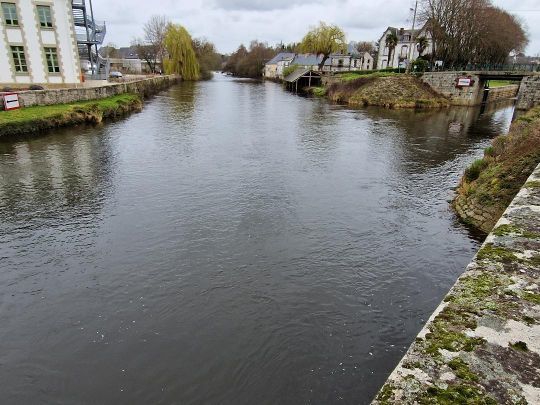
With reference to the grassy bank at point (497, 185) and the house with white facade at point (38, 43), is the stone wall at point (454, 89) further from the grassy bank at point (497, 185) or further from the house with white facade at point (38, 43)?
the house with white facade at point (38, 43)

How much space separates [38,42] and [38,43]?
3.1 inches

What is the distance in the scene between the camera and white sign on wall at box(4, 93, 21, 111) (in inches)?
899

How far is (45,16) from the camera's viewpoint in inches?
1172

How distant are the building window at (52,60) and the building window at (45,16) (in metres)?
1.82

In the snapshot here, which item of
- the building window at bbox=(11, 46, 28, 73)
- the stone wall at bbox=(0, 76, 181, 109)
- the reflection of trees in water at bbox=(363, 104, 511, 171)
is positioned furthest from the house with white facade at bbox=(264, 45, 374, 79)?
the building window at bbox=(11, 46, 28, 73)

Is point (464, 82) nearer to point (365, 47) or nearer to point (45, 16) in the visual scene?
point (45, 16)

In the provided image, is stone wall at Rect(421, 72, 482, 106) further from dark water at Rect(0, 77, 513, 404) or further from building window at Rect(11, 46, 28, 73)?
building window at Rect(11, 46, 28, 73)

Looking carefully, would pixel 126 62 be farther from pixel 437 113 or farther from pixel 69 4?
pixel 437 113

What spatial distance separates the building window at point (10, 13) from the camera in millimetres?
28219

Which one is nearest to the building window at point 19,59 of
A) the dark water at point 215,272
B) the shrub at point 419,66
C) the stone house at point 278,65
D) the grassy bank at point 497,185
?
the dark water at point 215,272

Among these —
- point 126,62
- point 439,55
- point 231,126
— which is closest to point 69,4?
point 231,126

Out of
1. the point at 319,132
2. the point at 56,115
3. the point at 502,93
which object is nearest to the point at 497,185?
the point at 319,132

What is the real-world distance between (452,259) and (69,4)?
111 feet

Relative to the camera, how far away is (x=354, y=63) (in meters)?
93.8
